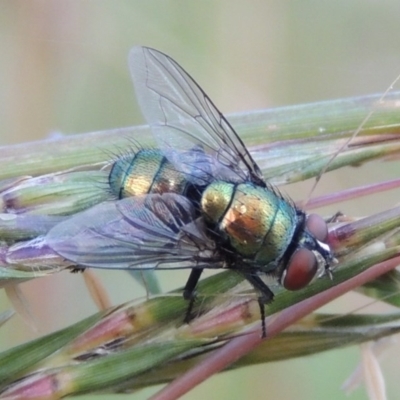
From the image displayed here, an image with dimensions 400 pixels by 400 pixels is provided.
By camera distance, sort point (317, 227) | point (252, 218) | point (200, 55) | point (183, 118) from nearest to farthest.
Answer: point (317, 227) < point (252, 218) < point (183, 118) < point (200, 55)

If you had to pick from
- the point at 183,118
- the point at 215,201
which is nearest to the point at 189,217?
the point at 215,201

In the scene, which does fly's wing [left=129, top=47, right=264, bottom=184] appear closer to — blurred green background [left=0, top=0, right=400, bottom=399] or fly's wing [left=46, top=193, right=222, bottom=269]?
fly's wing [left=46, top=193, right=222, bottom=269]

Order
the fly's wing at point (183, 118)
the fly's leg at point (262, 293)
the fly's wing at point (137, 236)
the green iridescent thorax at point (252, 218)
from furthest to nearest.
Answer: the fly's wing at point (183, 118) → the green iridescent thorax at point (252, 218) → the fly's wing at point (137, 236) → the fly's leg at point (262, 293)

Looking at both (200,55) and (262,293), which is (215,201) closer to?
(262,293)

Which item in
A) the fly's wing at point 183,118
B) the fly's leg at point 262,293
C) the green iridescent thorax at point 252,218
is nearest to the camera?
the fly's leg at point 262,293

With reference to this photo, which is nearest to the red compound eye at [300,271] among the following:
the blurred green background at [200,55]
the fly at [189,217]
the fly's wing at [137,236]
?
the fly at [189,217]

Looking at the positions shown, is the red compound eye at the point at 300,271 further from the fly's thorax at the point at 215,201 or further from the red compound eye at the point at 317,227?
the fly's thorax at the point at 215,201

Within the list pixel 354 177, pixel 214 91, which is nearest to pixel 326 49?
pixel 214 91
